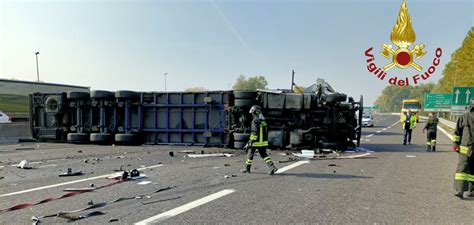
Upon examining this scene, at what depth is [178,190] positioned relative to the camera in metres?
5.43

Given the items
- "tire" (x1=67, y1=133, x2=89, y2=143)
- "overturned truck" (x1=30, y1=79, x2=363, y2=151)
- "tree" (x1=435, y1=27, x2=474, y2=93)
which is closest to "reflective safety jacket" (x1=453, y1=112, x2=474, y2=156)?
"overturned truck" (x1=30, y1=79, x2=363, y2=151)

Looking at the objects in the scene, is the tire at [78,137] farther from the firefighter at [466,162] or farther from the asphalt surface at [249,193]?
the firefighter at [466,162]

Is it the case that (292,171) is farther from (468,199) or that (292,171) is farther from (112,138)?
(112,138)

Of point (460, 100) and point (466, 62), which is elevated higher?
point (466, 62)

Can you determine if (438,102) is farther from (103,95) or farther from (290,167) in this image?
(103,95)

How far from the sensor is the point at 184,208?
4.37 metres

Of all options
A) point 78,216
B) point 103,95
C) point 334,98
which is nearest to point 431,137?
point 334,98

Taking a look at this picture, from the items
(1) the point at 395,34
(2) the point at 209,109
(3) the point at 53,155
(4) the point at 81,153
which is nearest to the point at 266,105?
(2) the point at 209,109

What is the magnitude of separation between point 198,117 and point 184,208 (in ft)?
25.8

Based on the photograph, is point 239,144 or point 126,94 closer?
point 239,144

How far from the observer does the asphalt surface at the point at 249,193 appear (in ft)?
13.3

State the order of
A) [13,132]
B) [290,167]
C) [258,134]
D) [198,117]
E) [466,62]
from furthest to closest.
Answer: [466,62]
[13,132]
[198,117]
[290,167]
[258,134]

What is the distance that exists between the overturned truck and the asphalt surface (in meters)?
2.56

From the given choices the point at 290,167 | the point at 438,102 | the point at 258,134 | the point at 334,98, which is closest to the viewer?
the point at 258,134
